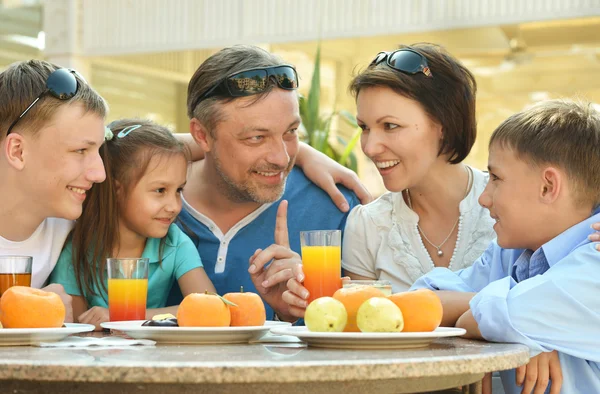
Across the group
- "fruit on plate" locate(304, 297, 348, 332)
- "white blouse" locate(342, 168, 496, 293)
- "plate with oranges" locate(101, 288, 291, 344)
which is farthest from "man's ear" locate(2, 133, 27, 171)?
"fruit on plate" locate(304, 297, 348, 332)

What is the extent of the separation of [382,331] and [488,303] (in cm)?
31

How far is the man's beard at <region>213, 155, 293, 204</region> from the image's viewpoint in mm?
2934

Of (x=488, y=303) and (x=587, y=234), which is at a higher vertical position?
(x=587, y=234)

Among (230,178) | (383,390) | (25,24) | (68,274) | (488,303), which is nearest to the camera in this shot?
(383,390)

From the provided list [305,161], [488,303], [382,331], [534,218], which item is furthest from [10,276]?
[305,161]

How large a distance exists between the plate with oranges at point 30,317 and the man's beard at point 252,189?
124 centimetres

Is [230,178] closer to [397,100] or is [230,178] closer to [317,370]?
[397,100]

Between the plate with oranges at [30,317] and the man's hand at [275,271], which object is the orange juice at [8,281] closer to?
the plate with oranges at [30,317]

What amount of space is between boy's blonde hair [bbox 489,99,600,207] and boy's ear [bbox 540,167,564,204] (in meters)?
0.02

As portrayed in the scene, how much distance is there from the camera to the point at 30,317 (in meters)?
A: 1.71

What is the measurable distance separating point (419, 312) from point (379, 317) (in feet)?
0.34

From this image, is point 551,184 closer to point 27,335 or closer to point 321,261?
point 321,261

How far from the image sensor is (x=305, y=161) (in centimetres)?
321

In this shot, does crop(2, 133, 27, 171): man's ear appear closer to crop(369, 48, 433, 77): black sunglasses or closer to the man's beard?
the man's beard
